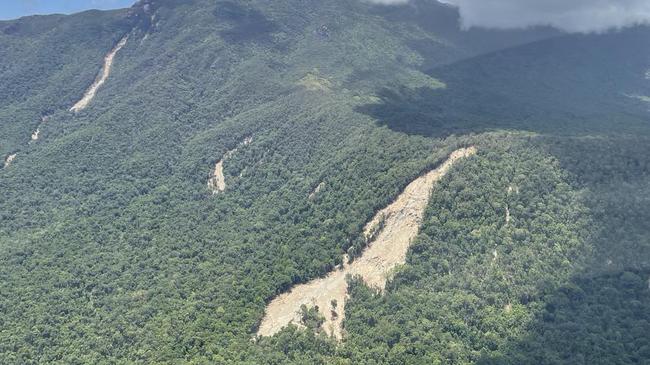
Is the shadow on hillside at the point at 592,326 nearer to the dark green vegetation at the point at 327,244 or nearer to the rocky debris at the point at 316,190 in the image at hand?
the dark green vegetation at the point at 327,244

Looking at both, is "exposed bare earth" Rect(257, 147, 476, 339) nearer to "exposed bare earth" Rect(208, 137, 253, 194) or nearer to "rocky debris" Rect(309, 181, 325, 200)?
"rocky debris" Rect(309, 181, 325, 200)

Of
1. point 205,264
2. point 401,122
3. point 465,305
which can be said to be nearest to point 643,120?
point 401,122

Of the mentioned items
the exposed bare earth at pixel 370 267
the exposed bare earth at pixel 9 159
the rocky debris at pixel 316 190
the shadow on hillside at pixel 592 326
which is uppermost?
the exposed bare earth at pixel 9 159

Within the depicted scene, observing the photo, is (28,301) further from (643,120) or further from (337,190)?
(643,120)

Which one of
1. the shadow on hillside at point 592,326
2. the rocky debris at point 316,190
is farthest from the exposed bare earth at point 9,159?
the shadow on hillside at point 592,326

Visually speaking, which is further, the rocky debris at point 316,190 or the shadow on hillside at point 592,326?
the rocky debris at point 316,190

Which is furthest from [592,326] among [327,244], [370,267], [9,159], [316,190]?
[9,159]

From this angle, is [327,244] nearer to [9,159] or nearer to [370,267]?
Result: [370,267]
